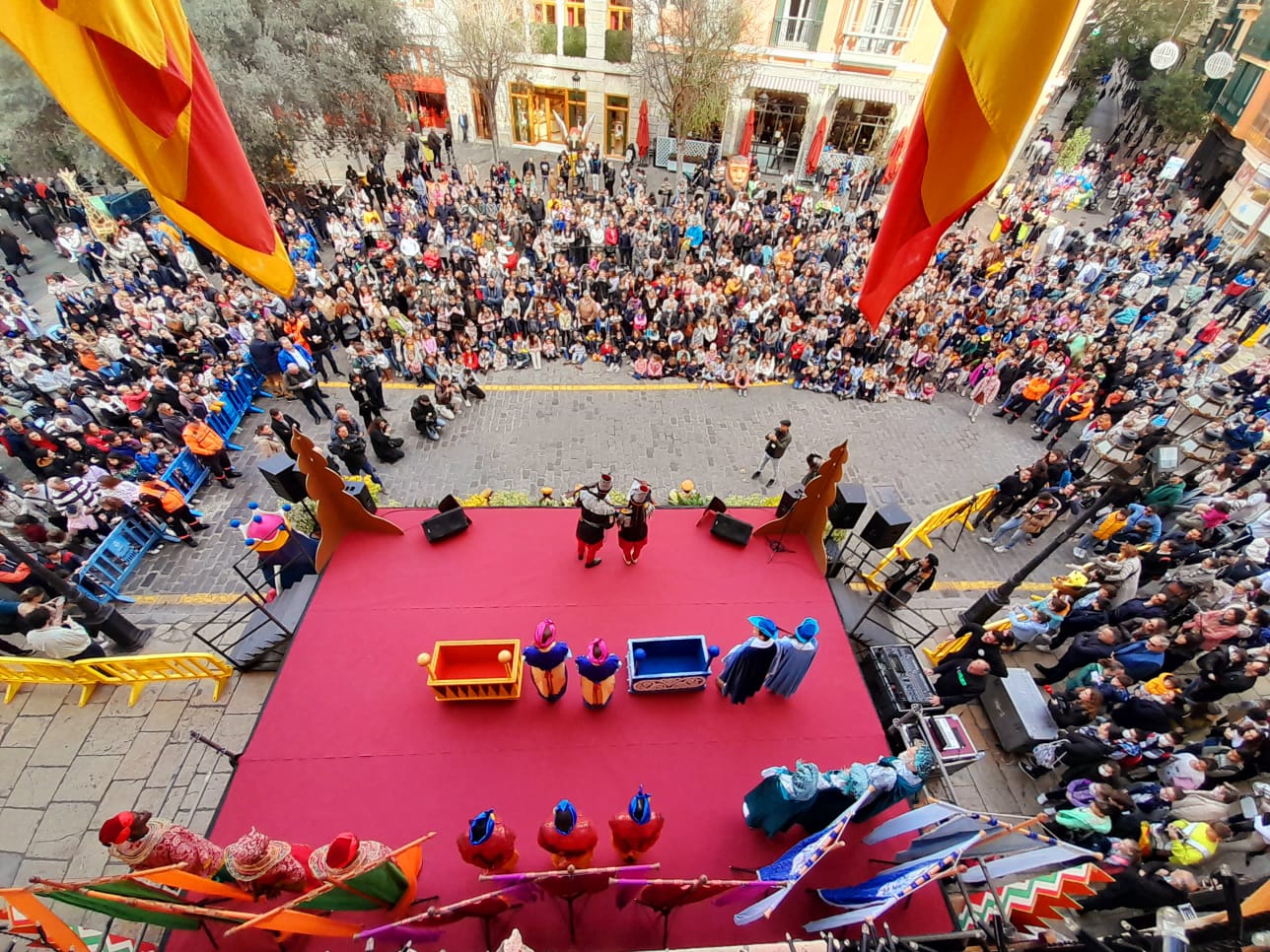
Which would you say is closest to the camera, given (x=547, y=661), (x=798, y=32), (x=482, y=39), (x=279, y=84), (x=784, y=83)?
(x=547, y=661)

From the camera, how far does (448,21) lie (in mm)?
25859

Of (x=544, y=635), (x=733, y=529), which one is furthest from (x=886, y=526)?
(x=544, y=635)

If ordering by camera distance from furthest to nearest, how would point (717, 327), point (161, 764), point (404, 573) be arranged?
1. point (717, 327)
2. point (404, 573)
3. point (161, 764)

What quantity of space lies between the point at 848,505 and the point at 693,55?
2402 centimetres

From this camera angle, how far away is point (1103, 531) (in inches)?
460

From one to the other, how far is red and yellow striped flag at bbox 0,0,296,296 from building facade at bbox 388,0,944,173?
23.1m

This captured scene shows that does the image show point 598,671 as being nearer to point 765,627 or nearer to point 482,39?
point 765,627

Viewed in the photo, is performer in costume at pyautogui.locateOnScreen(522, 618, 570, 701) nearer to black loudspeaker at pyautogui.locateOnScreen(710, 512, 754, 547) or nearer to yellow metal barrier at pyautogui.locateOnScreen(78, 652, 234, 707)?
black loudspeaker at pyautogui.locateOnScreen(710, 512, 754, 547)

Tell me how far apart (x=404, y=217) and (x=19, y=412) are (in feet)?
39.3

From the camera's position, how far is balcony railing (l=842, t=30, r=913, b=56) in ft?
82.2

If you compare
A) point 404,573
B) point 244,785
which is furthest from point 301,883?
point 404,573

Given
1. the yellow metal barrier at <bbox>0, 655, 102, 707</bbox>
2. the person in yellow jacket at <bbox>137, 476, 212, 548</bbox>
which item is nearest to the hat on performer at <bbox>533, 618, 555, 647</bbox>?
the yellow metal barrier at <bbox>0, 655, 102, 707</bbox>

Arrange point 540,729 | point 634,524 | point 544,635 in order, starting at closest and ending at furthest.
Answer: point 544,635 < point 540,729 < point 634,524

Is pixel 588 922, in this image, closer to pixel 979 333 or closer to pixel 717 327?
pixel 717 327
